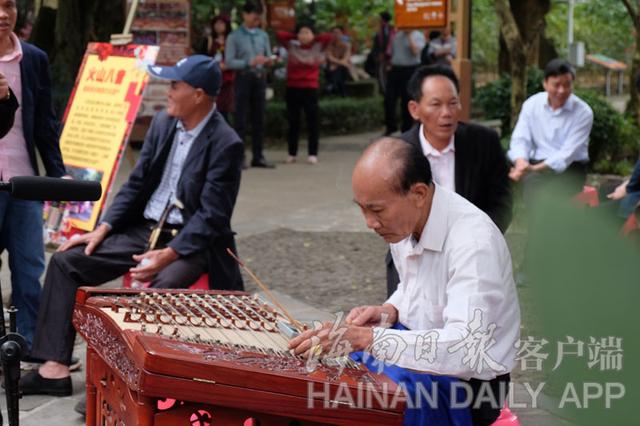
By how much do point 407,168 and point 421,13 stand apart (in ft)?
25.1

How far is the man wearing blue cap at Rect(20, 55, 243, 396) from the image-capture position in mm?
4523

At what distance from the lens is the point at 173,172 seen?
192 inches

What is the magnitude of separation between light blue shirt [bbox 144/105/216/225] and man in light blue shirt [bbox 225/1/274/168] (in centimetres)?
647

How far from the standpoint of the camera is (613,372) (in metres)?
0.99

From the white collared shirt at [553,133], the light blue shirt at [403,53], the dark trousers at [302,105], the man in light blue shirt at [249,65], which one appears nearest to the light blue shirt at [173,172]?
the white collared shirt at [553,133]

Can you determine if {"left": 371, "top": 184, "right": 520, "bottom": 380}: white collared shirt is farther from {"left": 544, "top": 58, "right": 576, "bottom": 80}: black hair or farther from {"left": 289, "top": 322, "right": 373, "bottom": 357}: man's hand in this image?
{"left": 544, "top": 58, "right": 576, "bottom": 80}: black hair

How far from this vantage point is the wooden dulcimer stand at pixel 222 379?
7.57 feet

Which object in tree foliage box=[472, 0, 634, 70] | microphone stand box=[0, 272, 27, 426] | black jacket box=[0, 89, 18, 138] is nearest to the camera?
microphone stand box=[0, 272, 27, 426]

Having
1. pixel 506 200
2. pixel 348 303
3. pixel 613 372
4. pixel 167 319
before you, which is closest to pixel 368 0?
pixel 348 303

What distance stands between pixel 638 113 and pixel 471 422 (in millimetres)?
10056

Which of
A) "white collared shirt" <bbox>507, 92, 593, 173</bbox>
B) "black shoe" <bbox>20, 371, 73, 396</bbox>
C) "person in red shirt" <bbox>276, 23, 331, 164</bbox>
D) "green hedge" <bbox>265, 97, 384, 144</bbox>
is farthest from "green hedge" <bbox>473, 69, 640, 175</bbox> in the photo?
"black shoe" <bbox>20, 371, 73, 396</bbox>

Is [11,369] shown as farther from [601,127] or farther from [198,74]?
[601,127]

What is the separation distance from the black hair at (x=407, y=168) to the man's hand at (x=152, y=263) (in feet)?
6.62

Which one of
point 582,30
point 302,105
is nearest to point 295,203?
point 302,105
